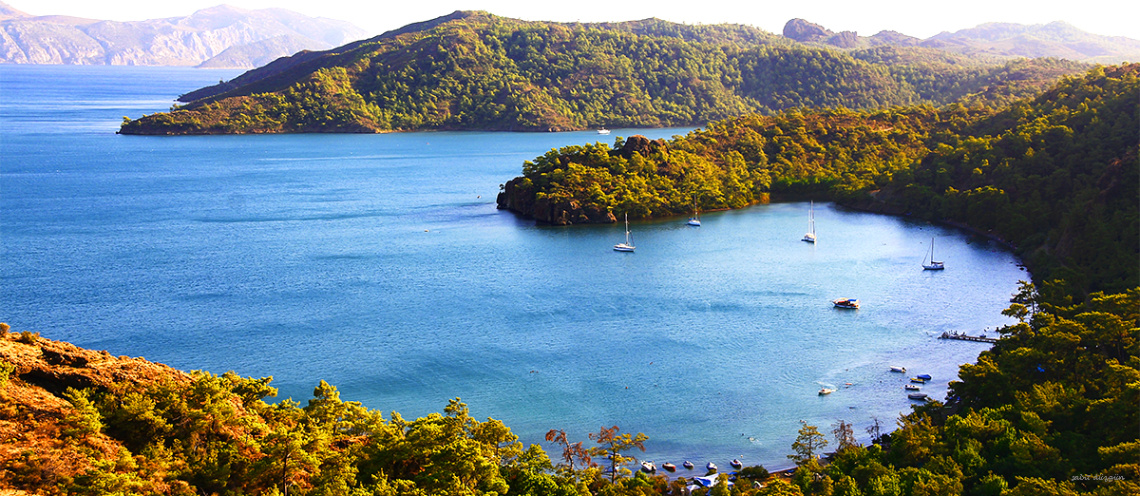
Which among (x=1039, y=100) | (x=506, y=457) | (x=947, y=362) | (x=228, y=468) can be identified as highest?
(x=1039, y=100)

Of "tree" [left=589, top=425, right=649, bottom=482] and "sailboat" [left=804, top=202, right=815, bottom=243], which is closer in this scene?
"tree" [left=589, top=425, right=649, bottom=482]

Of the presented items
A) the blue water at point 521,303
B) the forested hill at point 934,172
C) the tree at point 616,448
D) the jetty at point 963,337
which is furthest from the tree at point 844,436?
the forested hill at point 934,172

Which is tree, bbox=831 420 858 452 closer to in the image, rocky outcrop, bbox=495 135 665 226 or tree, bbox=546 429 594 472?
tree, bbox=546 429 594 472

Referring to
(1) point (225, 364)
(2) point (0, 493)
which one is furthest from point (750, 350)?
(2) point (0, 493)

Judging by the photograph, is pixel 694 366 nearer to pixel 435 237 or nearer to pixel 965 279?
pixel 965 279

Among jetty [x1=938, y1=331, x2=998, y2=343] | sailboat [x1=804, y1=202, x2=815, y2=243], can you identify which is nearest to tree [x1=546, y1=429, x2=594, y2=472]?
jetty [x1=938, y1=331, x2=998, y2=343]

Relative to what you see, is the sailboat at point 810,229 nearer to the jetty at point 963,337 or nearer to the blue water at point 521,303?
the blue water at point 521,303

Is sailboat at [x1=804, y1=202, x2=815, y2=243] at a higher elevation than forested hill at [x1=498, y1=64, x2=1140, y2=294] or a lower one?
lower
